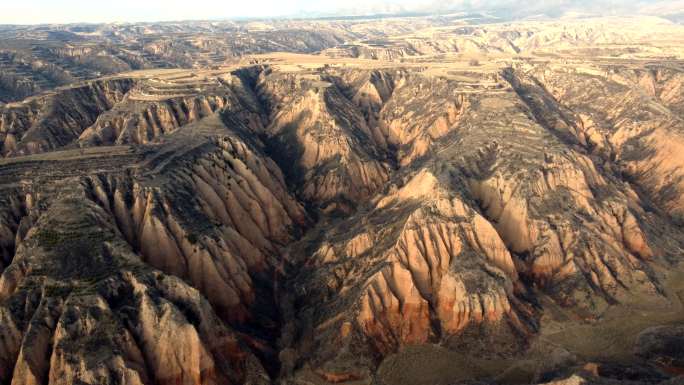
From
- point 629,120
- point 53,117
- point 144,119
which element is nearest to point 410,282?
point 144,119

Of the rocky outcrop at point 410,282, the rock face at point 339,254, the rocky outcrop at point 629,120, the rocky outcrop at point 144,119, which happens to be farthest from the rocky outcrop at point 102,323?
the rocky outcrop at point 629,120

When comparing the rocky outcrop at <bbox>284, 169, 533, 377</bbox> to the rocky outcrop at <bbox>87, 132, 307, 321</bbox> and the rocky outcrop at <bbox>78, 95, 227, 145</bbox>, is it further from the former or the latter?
the rocky outcrop at <bbox>78, 95, 227, 145</bbox>

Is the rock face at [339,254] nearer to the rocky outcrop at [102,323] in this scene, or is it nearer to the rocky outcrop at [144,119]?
the rocky outcrop at [102,323]

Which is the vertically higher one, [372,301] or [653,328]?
[372,301]

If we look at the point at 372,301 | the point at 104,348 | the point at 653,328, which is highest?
the point at 104,348

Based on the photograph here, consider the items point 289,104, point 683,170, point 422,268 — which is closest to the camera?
point 422,268

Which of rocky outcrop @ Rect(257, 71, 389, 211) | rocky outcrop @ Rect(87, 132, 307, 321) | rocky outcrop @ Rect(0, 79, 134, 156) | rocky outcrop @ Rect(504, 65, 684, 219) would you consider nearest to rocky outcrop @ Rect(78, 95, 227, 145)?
rocky outcrop @ Rect(0, 79, 134, 156)

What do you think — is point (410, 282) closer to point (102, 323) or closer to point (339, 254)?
point (339, 254)

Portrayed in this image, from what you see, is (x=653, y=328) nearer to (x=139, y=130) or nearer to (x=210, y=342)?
(x=210, y=342)

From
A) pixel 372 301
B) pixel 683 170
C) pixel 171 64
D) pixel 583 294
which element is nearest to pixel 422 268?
pixel 372 301
